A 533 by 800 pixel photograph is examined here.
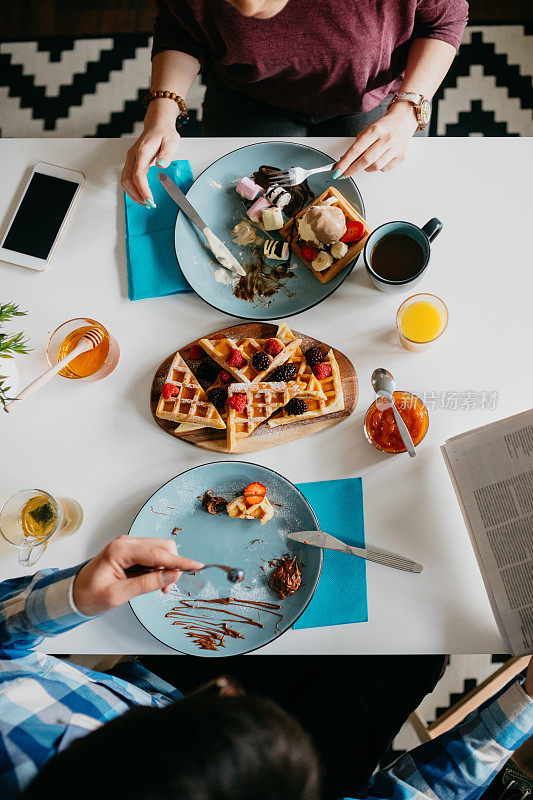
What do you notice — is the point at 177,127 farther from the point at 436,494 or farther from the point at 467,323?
the point at 436,494

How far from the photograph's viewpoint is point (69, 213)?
1628 mm

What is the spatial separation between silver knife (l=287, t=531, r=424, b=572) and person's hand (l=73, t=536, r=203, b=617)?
28 centimetres

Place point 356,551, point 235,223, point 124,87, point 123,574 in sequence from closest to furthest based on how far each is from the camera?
point 123,574
point 356,551
point 235,223
point 124,87

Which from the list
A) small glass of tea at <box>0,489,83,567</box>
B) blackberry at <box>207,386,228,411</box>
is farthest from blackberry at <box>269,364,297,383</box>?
small glass of tea at <box>0,489,83,567</box>

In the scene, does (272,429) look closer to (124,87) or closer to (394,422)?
(394,422)

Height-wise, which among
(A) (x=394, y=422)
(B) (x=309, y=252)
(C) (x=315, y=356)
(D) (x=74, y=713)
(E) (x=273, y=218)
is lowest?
(D) (x=74, y=713)

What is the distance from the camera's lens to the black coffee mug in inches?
55.2

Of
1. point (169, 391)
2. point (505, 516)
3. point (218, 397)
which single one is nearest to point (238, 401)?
point (218, 397)

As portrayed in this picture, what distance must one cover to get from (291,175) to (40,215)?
0.71 metres

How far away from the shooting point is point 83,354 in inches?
61.1

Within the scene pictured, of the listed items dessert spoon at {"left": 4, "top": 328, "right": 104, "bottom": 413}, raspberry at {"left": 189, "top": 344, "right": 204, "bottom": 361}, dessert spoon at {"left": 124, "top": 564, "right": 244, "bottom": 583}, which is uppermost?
dessert spoon at {"left": 4, "top": 328, "right": 104, "bottom": 413}

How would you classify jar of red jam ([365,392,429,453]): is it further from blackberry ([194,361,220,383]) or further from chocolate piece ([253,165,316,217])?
chocolate piece ([253,165,316,217])

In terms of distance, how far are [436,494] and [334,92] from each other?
1.14m

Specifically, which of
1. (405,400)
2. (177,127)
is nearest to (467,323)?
(405,400)
